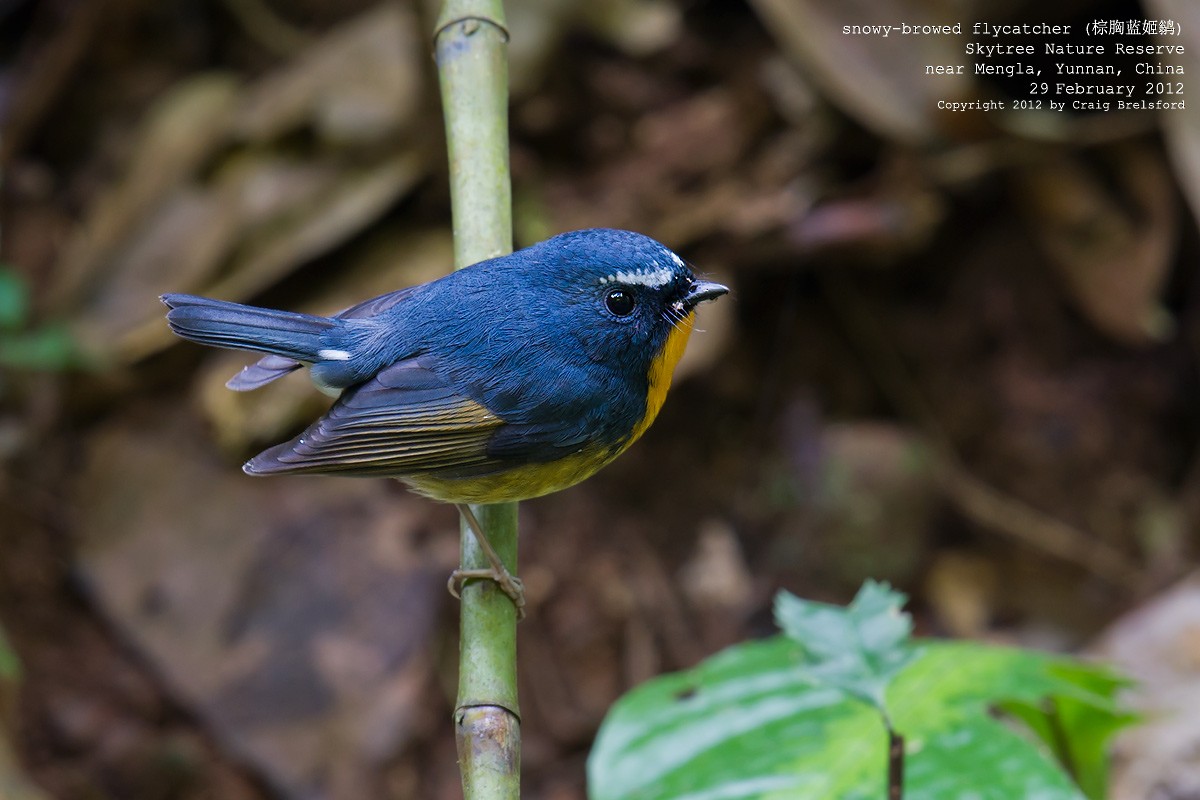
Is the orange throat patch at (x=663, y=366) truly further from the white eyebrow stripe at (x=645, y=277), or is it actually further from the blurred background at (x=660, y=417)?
the blurred background at (x=660, y=417)

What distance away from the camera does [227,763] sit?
13.5 feet

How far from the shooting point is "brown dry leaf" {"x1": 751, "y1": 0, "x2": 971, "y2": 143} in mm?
4875

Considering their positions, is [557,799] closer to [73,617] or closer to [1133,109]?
[73,617]

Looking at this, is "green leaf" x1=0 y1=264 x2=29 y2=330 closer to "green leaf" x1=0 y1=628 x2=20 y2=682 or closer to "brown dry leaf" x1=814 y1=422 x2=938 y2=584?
"green leaf" x1=0 y1=628 x2=20 y2=682

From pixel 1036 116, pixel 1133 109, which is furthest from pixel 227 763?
pixel 1133 109

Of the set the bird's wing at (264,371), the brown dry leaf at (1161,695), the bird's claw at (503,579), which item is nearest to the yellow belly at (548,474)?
the bird's claw at (503,579)

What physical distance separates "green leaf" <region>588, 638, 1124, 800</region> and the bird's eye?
83cm

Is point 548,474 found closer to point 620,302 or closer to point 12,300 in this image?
point 620,302

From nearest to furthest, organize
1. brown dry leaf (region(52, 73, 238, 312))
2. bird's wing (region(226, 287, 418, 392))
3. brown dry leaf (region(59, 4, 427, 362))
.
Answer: bird's wing (region(226, 287, 418, 392)) → brown dry leaf (region(59, 4, 427, 362)) → brown dry leaf (region(52, 73, 238, 312))

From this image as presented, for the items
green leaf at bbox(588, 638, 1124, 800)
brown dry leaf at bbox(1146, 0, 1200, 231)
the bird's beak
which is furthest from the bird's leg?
brown dry leaf at bbox(1146, 0, 1200, 231)

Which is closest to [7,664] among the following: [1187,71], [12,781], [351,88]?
[12,781]

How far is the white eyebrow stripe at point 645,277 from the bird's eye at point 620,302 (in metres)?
0.04

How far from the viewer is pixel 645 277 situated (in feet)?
8.63

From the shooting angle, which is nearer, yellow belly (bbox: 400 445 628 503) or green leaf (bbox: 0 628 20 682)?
yellow belly (bbox: 400 445 628 503)
